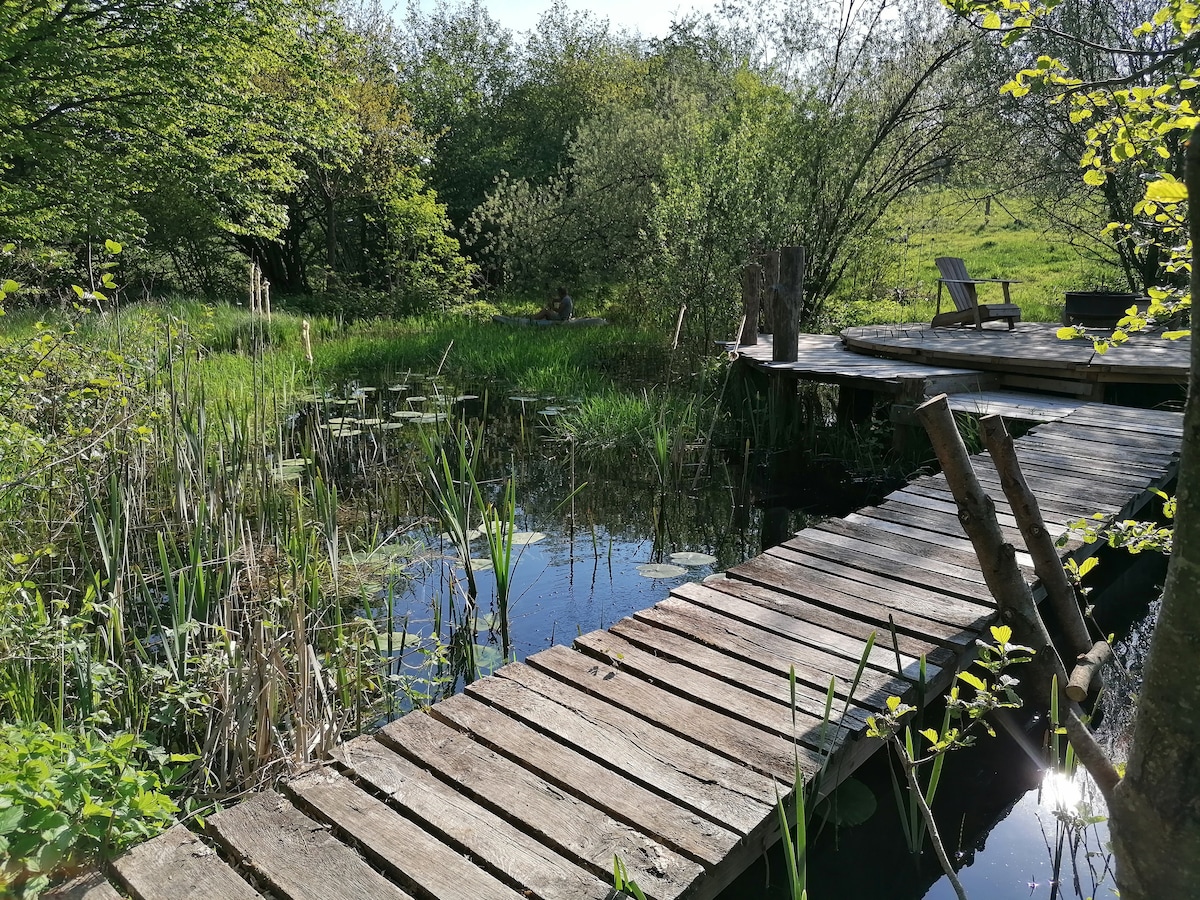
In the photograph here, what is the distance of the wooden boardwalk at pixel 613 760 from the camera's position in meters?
1.96

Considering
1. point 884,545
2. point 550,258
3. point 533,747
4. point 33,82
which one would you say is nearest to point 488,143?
point 550,258

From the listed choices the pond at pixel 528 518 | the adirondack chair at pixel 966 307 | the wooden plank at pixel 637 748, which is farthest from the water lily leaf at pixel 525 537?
the adirondack chair at pixel 966 307

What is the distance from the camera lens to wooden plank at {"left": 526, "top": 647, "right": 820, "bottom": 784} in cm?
239

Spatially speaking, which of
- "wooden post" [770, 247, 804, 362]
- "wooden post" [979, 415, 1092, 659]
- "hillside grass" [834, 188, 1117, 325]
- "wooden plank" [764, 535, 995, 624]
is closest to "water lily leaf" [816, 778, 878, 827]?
"wooden plank" [764, 535, 995, 624]

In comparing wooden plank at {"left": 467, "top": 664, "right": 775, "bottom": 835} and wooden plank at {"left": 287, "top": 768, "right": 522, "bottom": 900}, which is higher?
wooden plank at {"left": 467, "top": 664, "right": 775, "bottom": 835}

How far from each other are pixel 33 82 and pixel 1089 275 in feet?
49.2

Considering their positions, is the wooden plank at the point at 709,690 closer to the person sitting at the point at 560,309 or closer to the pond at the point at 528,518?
the pond at the point at 528,518

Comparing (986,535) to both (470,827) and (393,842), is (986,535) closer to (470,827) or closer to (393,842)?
(470,827)

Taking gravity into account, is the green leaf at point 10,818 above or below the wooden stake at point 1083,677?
below

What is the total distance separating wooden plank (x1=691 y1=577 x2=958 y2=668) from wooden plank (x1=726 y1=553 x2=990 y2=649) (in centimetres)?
3

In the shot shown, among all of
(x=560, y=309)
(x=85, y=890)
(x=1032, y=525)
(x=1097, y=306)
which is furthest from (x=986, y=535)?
(x=560, y=309)

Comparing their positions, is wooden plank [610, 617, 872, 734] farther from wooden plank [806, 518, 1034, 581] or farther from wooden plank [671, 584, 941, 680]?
wooden plank [806, 518, 1034, 581]

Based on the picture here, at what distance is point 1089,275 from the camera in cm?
1375

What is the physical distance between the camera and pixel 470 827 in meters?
2.10
